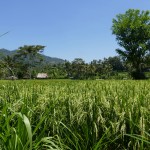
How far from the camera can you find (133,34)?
2844 inches

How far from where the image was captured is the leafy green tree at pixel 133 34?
70.1m

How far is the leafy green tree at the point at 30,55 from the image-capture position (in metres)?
138

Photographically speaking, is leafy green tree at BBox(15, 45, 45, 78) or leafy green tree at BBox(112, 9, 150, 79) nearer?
leafy green tree at BBox(112, 9, 150, 79)

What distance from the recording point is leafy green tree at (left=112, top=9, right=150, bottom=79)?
230ft

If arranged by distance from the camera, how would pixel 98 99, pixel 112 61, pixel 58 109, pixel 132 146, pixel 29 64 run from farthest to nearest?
pixel 112 61, pixel 29 64, pixel 98 99, pixel 58 109, pixel 132 146

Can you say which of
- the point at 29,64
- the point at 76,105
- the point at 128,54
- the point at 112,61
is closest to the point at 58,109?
the point at 76,105

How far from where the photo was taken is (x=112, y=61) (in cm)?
18588

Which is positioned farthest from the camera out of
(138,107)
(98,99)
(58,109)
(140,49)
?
(140,49)

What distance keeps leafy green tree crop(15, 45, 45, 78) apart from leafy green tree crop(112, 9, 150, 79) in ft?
221

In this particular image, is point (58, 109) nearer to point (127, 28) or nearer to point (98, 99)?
point (98, 99)

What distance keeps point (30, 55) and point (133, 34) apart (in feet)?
249

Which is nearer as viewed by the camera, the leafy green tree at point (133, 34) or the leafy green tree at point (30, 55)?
the leafy green tree at point (133, 34)

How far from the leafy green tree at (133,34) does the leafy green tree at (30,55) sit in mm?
67450

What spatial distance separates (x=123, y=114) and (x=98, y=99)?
112 centimetres
